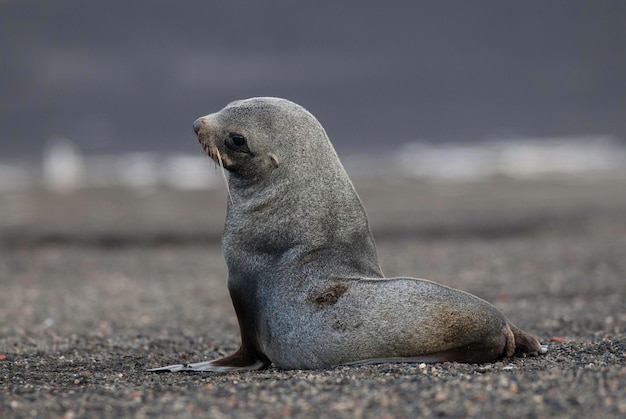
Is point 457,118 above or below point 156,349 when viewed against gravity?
above

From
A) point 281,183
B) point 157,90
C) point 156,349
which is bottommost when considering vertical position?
point 156,349

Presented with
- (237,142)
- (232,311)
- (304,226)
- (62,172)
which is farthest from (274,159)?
(62,172)

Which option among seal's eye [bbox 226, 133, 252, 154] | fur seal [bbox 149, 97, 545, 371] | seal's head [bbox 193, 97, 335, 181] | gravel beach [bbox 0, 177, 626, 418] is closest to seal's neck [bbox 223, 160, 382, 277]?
fur seal [bbox 149, 97, 545, 371]

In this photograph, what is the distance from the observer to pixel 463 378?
5391 millimetres

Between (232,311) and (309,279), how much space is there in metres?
4.73

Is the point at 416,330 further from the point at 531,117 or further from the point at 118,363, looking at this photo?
the point at 531,117

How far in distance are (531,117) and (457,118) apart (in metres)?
5.56

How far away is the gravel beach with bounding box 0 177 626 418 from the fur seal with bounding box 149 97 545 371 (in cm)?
18

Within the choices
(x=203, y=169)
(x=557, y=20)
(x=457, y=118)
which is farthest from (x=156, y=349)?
(x=557, y=20)

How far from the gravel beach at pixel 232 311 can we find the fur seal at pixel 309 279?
18 cm

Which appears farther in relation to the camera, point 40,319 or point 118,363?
point 40,319

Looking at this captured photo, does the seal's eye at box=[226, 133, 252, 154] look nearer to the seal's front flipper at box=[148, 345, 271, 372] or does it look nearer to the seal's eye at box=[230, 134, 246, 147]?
the seal's eye at box=[230, 134, 246, 147]

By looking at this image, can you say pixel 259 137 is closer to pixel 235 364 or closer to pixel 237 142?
pixel 237 142

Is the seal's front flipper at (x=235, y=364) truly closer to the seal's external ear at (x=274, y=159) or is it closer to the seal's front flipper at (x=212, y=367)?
Result: the seal's front flipper at (x=212, y=367)
